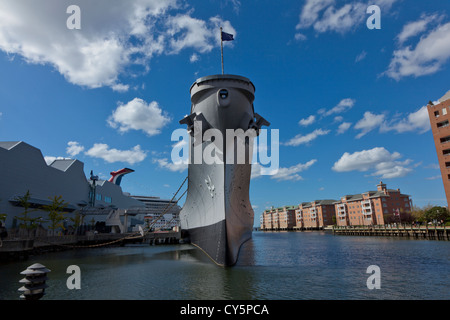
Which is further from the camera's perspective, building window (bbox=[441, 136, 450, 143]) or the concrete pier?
building window (bbox=[441, 136, 450, 143])

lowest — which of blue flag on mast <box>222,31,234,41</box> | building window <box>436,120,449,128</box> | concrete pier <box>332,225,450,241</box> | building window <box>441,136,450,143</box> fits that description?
concrete pier <box>332,225,450,241</box>

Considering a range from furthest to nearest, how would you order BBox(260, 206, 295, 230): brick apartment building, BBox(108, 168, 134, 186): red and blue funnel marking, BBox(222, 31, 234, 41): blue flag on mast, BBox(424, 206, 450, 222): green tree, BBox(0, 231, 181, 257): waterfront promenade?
1. BBox(260, 206, 295, 230): brick apartment building
2. BBox(108, 168, 134, 186): red and blue funnel marking
3. BBox(424, 206, 450, 222): green tree
4. BBox(0, 231, 181, 257): waterfront promenade
5. BBox(222, 31, 234, 41): blue flag on mast

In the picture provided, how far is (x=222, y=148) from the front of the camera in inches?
705

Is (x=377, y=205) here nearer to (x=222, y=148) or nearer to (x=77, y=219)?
(x=222, y=148)

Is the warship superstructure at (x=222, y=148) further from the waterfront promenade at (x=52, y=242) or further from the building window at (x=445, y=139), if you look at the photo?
the building window at (x=445, y=139)

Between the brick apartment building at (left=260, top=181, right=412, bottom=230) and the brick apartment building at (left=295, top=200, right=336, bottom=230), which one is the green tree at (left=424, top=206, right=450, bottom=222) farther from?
the brick apartment building at (left=295, top=200, right=336, bottom=230)

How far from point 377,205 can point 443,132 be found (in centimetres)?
3978

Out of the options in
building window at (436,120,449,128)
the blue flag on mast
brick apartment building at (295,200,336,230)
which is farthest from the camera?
brick apartment building at (295,200,336,230)

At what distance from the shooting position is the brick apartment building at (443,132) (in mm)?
40438

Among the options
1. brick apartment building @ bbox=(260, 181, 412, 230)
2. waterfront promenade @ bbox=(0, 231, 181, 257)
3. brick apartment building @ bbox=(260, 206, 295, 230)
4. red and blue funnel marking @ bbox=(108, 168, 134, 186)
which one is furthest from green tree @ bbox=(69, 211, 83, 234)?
brick apartment building @ bbox=(260, 206, 295, 230)

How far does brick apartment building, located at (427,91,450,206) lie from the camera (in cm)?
4044

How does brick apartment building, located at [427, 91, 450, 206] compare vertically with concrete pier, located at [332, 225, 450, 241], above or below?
above

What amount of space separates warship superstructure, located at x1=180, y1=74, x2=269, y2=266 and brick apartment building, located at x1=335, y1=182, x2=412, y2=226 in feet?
224

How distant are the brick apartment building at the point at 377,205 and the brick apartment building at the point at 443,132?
31.2 meters
